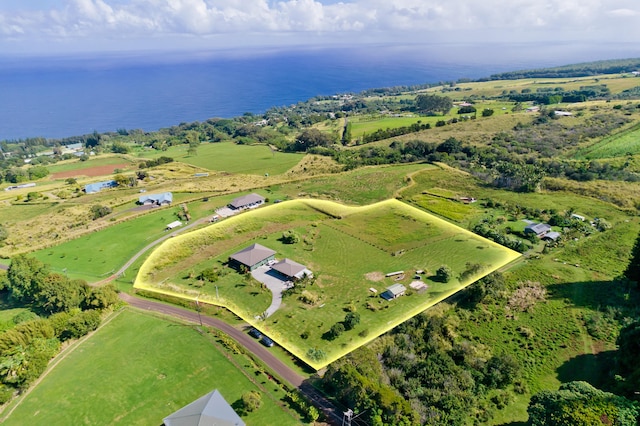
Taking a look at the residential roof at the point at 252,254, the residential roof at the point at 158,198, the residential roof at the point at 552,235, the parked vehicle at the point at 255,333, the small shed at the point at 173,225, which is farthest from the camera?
the residential roof at the point at 158,198

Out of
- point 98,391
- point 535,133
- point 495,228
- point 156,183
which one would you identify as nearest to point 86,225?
point 156,183

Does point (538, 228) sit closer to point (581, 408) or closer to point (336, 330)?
point (581, 408)

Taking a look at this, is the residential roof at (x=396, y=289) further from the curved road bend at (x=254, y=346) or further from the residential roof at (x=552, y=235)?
the residential roof at (x=552, y=235)

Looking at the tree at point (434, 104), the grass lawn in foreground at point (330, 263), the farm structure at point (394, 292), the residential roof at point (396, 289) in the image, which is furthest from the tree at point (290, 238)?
the tree at point (434, 104)

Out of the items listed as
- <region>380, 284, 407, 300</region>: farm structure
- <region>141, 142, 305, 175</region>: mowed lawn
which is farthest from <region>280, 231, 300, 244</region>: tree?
<region>141, 142, 305, 175</region>: mowed lawn

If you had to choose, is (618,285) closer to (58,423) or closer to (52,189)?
(58,423)

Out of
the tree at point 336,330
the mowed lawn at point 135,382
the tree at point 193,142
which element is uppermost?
the tree at point 193,142
